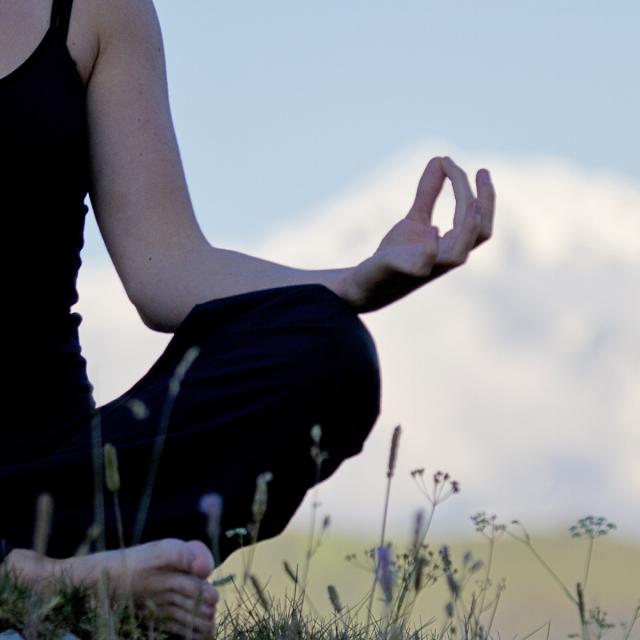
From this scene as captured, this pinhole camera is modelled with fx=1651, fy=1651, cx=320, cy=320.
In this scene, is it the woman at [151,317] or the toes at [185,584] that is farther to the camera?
the woman at [151,317]

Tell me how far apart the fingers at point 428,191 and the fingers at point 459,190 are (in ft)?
0.08

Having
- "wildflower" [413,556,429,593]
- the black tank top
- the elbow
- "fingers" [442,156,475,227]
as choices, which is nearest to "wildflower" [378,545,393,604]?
"wildflower" [413,556,429,593]

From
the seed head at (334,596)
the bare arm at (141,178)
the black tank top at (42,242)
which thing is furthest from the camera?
the bare arm at (141,178)

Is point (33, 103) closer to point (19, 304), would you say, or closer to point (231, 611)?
point (19, 304)

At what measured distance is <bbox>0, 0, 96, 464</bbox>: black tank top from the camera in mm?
3836

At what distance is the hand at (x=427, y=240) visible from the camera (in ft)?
10.9

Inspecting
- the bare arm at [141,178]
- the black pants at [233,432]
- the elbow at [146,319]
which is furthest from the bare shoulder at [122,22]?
the black pants at [233,432]

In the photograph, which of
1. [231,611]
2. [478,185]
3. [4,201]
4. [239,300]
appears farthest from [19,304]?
[478,185]

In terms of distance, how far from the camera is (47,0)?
4086 millimetres

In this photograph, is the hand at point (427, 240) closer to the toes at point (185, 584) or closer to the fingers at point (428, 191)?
the fingers at point (428, 191)

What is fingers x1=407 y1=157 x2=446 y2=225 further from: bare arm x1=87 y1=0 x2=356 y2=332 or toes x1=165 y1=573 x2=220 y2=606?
toes x1=165 y1=573 x2=220 y2=606

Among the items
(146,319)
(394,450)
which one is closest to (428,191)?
(394,450)

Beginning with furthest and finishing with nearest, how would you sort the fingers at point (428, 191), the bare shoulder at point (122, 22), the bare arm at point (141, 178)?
the bare shoulder at point (122, 22) → the bare arm at point (141, 178) → the fingers at point (428, 191)

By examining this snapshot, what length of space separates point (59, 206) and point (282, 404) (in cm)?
86
